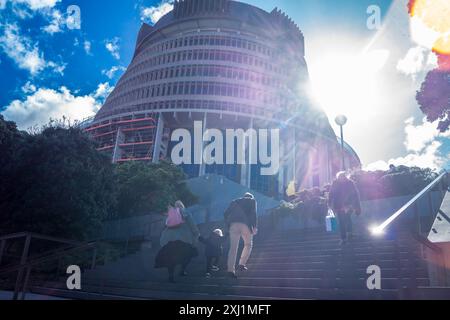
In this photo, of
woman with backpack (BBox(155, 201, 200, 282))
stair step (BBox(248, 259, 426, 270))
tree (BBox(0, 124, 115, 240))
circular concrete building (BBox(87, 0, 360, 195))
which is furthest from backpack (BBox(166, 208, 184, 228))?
circular concrete building (BBox(87, 0, 360, 195))

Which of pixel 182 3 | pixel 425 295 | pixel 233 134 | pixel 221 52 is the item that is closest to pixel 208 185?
pixel 425 295

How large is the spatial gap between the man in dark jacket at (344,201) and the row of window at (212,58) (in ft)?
155

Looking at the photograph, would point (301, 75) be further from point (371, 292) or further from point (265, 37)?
point (371, 292)

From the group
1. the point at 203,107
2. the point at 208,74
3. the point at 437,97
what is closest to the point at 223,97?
the point at 203,107

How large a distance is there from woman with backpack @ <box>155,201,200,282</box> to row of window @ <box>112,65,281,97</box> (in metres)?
45.6

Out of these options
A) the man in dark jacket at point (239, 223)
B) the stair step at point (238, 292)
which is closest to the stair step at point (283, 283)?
the stair step at point (238, 292)

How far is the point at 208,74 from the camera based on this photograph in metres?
51.5

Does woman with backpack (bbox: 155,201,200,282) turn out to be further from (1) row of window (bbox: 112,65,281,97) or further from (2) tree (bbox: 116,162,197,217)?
(1) row of window (bbox: 112,65,281,97)

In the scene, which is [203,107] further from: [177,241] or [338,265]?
[338,265]

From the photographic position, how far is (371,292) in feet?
15.4

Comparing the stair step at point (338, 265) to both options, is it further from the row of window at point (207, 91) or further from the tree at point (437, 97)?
the row of window at point (207, 91)

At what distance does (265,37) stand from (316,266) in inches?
2256

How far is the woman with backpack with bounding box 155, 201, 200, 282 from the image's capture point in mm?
7316

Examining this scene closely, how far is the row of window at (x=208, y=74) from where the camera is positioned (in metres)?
51.8
